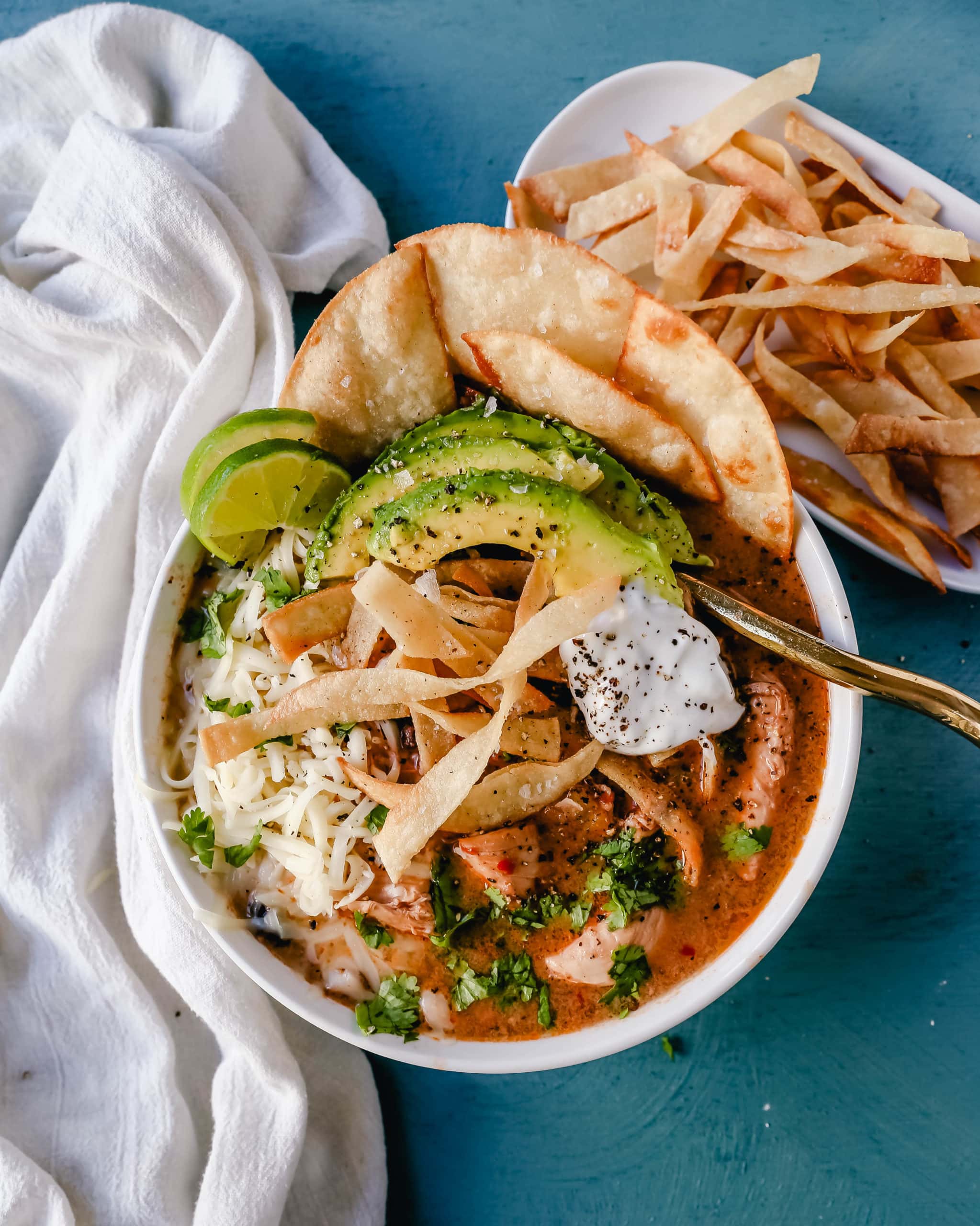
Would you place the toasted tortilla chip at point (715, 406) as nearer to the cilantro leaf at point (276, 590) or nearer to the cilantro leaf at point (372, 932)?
the cilantro leaf at point (276, 590)

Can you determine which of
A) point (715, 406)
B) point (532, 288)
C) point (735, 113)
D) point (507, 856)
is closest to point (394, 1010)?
point (507, 856)

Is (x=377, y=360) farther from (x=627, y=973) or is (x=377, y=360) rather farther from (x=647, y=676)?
(x=627, y=973)

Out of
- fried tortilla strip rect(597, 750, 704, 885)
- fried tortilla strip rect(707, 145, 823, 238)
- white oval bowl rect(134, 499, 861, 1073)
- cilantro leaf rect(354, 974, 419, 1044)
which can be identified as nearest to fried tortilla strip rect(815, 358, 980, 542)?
fried tortilla strip rect(707, 145, 823, 238)

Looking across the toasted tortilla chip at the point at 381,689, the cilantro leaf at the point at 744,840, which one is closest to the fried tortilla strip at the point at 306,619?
the toasted tortilla chip at the point at 381,689

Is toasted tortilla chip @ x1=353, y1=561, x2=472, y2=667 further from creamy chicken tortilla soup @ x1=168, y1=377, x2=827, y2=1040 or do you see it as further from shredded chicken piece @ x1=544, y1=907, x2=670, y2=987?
shredded chicken piece @ x1=544, y1=907, x2=670, y2=987

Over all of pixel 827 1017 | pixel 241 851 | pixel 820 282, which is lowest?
pixel 827 1017
